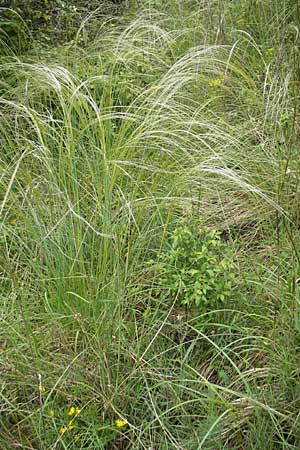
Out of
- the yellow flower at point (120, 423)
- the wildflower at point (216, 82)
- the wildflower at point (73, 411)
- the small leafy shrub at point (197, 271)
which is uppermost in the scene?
the wildflower at point (216, 82)

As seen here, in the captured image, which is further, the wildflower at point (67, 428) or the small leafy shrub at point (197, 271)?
the small leafy shrub at point (197, 271)

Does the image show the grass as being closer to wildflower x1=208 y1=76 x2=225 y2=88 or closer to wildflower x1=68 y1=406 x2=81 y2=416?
wildflower x1=68 y1=406 x2=81 y2=416

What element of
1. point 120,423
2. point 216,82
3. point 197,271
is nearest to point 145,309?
point 197,271

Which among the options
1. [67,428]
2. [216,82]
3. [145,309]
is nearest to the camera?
[67,428]

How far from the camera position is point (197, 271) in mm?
1795

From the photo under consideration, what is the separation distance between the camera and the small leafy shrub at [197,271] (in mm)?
1794

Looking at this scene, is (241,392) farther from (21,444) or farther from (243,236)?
(243,236)

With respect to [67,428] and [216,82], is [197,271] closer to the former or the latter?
[67,428]

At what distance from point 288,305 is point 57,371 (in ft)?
2.06

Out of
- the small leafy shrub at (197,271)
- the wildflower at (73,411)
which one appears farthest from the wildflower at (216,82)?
the wildflower at (73,411)

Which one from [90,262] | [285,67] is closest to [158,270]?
[90,262]

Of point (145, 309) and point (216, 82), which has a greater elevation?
point (216, 82)

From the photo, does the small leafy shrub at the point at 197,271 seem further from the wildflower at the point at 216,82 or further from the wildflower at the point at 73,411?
the wildflower at the point at 216,82

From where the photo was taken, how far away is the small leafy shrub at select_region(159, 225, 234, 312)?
179 cm
